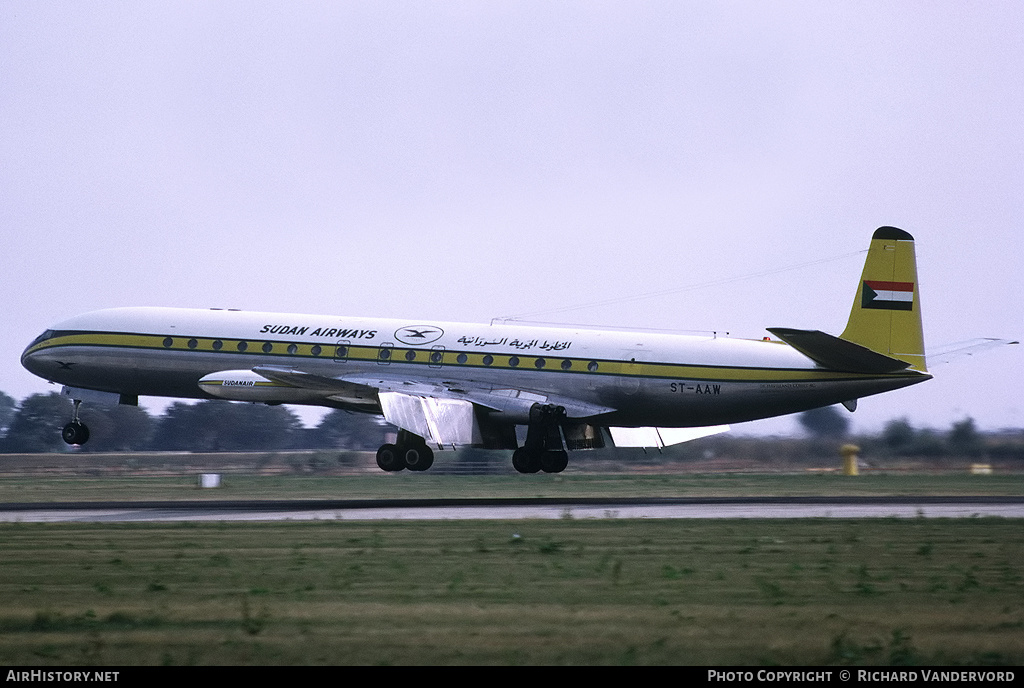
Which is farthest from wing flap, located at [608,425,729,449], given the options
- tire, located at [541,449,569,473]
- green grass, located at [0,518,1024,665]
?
green grass, located at [0,518,1024,665]

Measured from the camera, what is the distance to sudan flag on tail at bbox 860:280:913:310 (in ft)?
126

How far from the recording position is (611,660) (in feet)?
39.1

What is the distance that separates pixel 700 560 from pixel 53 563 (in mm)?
10664

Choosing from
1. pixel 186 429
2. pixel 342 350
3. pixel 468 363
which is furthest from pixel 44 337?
pixel 186 429

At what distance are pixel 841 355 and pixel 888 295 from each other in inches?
125

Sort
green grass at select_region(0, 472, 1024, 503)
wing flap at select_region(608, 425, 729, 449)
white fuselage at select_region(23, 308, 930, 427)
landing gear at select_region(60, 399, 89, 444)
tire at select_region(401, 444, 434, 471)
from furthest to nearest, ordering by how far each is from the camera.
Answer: landing gear at select_region(60, 399, 89, 444) → wing flap at select_region(608, 425, 729, 449) → tire at select_region(401, 444, 434, 471) → white fuselage at select_region(23, 308, 930, 427) → green grass at select_region(0, 472, 1024, 503)

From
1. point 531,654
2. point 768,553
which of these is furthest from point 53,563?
point 768,553

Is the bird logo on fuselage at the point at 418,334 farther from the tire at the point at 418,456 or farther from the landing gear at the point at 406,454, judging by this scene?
the tire at the point at 418,456

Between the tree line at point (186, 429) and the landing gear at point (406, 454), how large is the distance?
23.5 metres

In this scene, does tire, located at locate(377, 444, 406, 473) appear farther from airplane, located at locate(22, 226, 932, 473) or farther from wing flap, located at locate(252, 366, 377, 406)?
wing flap, located at locate(252, 366, 377, 406)

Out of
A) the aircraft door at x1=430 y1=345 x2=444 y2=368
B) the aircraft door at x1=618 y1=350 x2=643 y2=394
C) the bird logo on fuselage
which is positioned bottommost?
the aircraft door at x1=618 y1=350 x2=643 y2=394

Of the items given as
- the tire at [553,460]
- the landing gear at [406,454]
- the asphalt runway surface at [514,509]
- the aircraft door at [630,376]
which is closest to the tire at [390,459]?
the landing gear at [406,454]

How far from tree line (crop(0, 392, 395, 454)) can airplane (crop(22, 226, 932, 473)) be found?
22901mm
